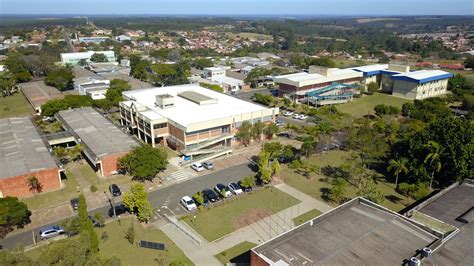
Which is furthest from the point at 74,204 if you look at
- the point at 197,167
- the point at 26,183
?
the point at 197,167

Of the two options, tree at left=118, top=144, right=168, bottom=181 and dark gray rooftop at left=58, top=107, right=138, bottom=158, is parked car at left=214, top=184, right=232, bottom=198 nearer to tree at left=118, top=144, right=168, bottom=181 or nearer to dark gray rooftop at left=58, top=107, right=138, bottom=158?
tree at left=118, top=144, right=168, bottom=181

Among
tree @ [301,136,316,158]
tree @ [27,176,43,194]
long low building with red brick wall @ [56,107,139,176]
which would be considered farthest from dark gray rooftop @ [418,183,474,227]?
tree @ [27,176,43,194]

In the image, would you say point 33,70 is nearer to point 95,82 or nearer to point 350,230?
point 95,82

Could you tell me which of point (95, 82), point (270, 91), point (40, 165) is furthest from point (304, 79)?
point (40, 165)

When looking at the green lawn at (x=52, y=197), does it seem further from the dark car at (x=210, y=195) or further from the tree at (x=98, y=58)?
the tree at (x=98, y=58)

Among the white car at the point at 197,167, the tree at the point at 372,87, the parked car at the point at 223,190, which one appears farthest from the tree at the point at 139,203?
the tree at the point at 372,87

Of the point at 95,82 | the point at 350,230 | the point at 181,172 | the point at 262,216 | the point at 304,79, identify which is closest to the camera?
the point at 350,230
